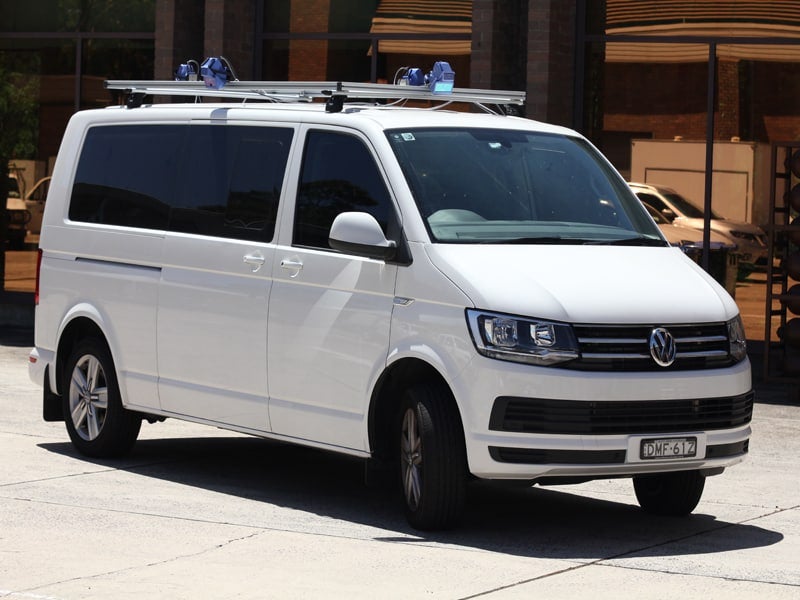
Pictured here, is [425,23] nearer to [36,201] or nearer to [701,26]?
[701,26]

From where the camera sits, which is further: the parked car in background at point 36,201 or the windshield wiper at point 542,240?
the parked car in background at point 36,201

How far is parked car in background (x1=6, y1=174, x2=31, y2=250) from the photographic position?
70.8ft

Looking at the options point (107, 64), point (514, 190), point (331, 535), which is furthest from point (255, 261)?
point (107, 64)

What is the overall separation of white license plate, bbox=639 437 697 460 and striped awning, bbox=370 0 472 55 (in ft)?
37.1

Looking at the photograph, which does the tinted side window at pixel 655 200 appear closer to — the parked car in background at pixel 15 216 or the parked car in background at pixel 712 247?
the parked car in background at pixel 712 247

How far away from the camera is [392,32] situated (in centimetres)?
1930

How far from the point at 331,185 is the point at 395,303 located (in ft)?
3.11

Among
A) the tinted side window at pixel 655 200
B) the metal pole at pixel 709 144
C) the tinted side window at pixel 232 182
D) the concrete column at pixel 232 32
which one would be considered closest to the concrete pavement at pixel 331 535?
the tinted side window at pixel 232 182

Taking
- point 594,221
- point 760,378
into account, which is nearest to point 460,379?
point 594,221

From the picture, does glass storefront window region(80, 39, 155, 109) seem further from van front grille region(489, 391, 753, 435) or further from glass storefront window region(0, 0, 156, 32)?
van front grille region(489, 391, 753, 435)

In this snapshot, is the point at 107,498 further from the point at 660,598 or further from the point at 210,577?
the point at 660,598

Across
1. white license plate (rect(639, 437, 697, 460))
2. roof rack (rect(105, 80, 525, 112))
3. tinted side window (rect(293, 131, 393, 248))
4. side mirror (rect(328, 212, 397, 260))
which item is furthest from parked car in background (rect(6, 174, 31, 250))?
white license plate (rect(639, 437, 697, 460))

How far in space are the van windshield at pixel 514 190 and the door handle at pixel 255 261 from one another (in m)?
1.00

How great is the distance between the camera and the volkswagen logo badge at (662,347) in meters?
7.92
